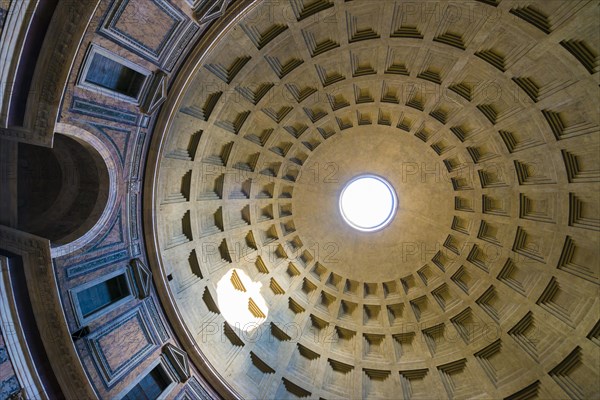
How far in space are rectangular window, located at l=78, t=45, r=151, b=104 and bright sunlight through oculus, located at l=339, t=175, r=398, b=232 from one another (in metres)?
13.5

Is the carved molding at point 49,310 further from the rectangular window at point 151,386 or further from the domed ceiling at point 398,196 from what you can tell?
the domed ceiling at point 398,196

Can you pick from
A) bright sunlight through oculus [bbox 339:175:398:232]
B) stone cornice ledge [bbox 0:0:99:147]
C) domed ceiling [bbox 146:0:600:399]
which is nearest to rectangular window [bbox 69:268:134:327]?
domed ceiling [bbox 146:0:600:399]

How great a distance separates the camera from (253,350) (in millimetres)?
21875

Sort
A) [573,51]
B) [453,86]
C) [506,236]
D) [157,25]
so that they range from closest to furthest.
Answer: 1. [157,25]
2. [573,51]
3. [453,86]
4. [506,236]

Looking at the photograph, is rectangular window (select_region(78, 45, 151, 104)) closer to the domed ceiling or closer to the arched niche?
the domed ceiling

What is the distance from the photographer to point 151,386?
671 inches

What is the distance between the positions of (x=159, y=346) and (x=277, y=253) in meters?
8.81

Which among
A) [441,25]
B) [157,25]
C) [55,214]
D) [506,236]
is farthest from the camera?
[506,236]

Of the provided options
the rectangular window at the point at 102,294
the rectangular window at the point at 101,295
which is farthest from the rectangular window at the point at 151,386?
the rectangular window at the point at 102,294

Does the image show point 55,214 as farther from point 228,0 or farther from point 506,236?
point 506,236

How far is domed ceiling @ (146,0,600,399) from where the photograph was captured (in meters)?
17.8

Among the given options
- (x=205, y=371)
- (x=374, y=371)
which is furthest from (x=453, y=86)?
(x=205, y=371)

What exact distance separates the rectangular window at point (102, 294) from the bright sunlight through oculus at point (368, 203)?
13190 millimetres

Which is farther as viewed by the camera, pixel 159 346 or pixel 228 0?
pixel 159 346
